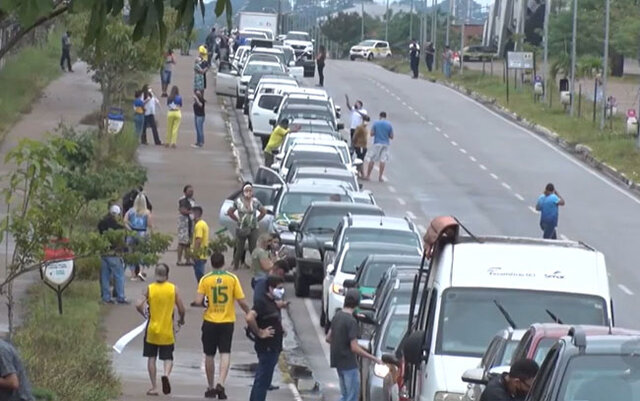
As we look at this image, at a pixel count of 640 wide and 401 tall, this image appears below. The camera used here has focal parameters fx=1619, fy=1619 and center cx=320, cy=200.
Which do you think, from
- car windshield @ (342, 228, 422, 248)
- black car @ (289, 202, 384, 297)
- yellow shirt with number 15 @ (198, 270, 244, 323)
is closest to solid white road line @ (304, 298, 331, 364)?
black car @ (289, 202, 384, 297)

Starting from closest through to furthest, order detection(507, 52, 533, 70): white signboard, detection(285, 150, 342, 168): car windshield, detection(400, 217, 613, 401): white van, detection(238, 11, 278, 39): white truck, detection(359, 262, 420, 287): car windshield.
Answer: detection(400, 217, 613, 401): white van, detection(359, 262, 420, 287): car windshield, detection(285, 150, 342, 168): car windshield, detection(507, 52, 533, 70): white signboard, detection(238, 11, 278, 39): white truck

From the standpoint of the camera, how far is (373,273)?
873 inches

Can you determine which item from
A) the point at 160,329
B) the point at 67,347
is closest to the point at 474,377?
the point at 160,329

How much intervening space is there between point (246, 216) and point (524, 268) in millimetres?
14520

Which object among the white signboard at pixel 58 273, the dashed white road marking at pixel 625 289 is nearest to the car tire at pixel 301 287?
the dashed white road marking at pixel 625 289

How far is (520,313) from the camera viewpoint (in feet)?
45.7

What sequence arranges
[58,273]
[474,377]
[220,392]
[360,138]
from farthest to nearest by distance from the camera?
[360,138], [58,273], [220,392], [474,377]

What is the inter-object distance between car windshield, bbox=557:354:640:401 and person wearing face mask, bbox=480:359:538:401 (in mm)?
785

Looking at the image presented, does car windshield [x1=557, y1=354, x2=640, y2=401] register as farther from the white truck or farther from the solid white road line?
the white truck

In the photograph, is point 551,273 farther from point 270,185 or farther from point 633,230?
point 633,230

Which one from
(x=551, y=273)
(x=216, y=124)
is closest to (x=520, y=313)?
(x=551, y=273)

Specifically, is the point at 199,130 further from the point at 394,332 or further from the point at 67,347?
the point at 394,332

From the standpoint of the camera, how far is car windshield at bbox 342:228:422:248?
25.3m

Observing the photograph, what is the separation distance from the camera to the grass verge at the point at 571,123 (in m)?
45.7
